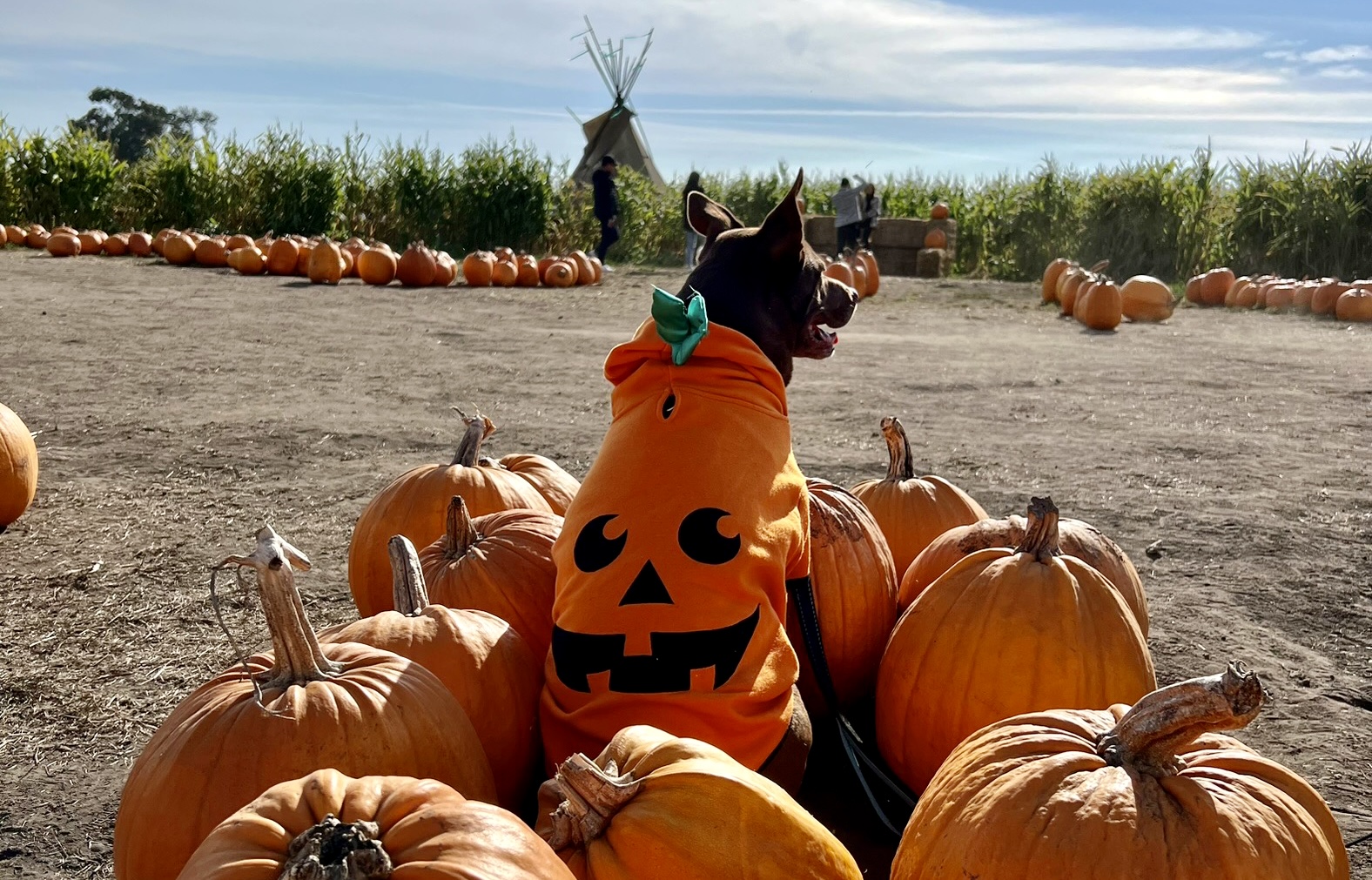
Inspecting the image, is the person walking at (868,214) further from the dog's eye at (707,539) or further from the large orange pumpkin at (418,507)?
the dog's eye at (707,539)

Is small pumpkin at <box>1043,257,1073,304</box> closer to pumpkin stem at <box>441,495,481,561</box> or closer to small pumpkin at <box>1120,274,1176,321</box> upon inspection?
small pumpkin at <box>1120,274,1176,321</box>

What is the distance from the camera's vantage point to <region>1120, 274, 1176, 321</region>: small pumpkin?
689 inches

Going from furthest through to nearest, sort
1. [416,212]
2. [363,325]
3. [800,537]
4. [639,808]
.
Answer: [416,212], [363,325], [800,537], [639,808]

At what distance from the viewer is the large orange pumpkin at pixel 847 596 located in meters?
3.45

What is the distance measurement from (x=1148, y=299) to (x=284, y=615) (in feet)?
57.5

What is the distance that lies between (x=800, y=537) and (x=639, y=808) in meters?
1.19

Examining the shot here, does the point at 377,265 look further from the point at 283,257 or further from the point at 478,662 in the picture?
the point at 478,662

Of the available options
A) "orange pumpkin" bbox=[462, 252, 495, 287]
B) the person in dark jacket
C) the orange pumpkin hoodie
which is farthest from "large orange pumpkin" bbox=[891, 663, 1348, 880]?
the person in dark jacket

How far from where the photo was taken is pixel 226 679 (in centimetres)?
247

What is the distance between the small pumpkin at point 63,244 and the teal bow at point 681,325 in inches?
944

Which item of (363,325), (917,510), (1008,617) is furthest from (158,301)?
(1008,617)

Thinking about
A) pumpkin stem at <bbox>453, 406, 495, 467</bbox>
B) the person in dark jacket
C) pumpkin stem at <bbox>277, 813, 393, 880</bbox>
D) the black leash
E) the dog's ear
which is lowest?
the black leash

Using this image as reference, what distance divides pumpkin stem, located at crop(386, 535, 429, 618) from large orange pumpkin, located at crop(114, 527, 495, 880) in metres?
0.52

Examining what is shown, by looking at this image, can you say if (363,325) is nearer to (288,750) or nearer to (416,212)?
(288,750)
